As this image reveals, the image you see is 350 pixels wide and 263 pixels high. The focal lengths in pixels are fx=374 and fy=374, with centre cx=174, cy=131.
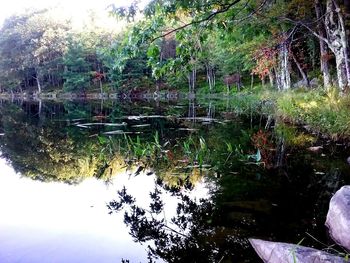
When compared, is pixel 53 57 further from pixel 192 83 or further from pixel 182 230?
pixel 182 230

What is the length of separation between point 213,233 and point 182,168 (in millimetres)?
3121

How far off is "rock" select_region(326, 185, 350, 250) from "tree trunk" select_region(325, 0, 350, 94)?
8835 millimetres

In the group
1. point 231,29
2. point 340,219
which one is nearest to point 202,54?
point 231,29

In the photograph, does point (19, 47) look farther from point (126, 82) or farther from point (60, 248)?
point (60, 248)

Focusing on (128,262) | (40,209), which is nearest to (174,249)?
(128,262)

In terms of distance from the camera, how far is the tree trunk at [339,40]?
12195mm

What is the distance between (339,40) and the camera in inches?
506

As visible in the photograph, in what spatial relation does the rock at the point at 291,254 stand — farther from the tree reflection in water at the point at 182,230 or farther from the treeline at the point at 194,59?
the treeline at the point at 194,59

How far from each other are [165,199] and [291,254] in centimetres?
270

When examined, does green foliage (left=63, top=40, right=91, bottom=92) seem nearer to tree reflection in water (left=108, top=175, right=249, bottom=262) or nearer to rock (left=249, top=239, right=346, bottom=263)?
tree reflection in water (left=108, top=175, right=249, bottom=262)

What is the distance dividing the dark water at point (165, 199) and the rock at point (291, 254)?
181 mm

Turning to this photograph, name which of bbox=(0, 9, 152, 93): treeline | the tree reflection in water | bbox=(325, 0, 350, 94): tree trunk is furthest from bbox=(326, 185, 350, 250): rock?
bbox=(0, 9, 152, 93): treeline

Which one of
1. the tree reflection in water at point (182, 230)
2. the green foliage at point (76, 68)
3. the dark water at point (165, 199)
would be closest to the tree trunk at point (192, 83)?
the green foliage at point (76, 68)

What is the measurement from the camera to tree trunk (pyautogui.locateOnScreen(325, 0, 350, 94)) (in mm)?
12195
